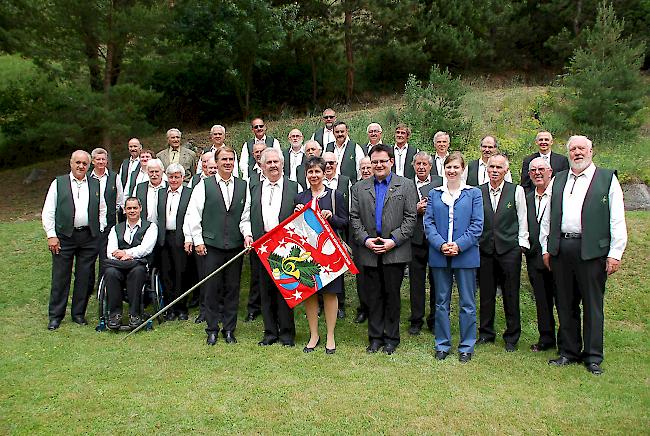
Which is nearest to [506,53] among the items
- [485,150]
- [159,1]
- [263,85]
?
[263,85]

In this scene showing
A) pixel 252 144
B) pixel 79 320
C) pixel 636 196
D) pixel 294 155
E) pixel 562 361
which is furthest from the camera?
pixel 636 196

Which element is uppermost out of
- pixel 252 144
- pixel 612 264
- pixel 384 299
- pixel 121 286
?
pixel 252 144

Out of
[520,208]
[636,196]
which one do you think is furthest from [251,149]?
[636,196]

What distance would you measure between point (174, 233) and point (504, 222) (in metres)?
3.43

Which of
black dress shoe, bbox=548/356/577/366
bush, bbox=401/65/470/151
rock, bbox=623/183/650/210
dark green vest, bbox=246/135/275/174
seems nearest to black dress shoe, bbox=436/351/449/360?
black dress shoe, bbox=548/356/577/366

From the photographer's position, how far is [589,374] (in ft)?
16.3

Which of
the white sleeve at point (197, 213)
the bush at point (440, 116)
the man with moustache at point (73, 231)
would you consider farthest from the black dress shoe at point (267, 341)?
the bush at point (440, 116)

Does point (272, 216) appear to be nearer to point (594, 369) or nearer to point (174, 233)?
point (174, 233)

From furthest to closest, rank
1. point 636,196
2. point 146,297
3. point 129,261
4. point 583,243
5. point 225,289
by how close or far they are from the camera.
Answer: point 636,196
point 146,297
point 129,261
point 225,289
point 583,243

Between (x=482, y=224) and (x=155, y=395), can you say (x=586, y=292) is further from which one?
(x=155, y=395)

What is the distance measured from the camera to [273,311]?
5.97 meters

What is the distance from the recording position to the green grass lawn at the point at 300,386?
13.8ft

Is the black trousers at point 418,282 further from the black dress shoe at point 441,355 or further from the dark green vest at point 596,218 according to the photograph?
the dark green vest at point 596,218

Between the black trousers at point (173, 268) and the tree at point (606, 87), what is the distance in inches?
358
